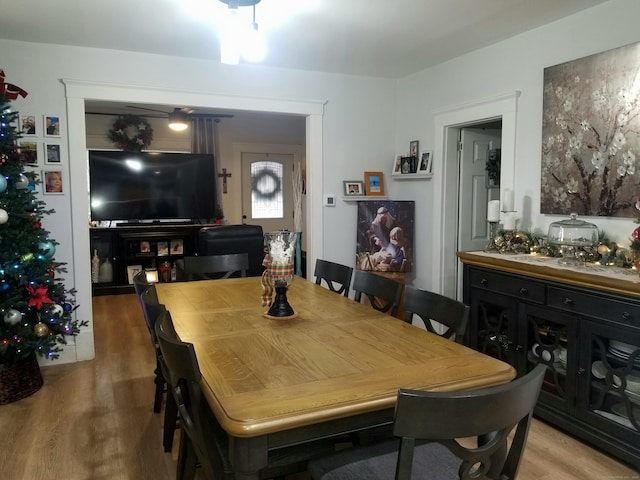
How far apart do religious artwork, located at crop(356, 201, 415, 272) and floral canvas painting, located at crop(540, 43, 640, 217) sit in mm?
1458

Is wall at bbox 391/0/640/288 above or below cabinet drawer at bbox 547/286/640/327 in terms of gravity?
above

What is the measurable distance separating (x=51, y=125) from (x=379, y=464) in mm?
3449

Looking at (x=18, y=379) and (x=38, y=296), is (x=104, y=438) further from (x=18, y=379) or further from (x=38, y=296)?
(x=38, y=296)

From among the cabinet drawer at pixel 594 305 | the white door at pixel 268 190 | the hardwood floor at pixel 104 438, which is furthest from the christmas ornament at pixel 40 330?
the white door at pixel 268 190

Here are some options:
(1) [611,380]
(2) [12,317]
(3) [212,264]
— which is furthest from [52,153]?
(1) [611,380]

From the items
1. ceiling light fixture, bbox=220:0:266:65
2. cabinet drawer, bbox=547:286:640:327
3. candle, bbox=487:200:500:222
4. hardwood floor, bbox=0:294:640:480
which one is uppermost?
ceiling light fixture, bbox=220:0:266:65

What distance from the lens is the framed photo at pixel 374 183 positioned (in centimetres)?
475

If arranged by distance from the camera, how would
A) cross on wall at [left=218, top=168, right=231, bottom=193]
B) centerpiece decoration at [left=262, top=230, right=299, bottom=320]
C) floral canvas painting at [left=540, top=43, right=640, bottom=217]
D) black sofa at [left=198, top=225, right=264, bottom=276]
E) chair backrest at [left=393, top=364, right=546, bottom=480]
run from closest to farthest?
chair backrest at [left=393, top=364, right=546, bottom=480] → centerpiece decoration at [left=262, top=230, right=299, bottom=320] → floral canvas painting at [left=540, top=43, right=640, bottom=217] → black sofa at [left=198, top=225, right=264, bottom=276] → cross on wall at [left=218, top=168, right=231, bottom=193]

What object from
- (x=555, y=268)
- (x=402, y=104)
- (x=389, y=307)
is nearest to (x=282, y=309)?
(x=389, y=307)

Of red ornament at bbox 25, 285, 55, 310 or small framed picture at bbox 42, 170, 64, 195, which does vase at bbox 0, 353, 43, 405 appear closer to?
red ornament at bbox 25, 285, 55, 310

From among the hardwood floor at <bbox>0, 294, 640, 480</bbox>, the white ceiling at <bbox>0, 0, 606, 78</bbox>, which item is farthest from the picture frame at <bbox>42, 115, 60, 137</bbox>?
the hardwood floor at <bbox>0, 294, 640, 480</bbox>

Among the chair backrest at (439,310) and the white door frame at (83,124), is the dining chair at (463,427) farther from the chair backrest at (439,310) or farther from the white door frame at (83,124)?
the white door frame at (83,124)

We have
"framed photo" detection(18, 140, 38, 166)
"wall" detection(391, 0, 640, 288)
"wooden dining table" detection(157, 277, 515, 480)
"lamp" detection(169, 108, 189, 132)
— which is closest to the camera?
"wooden dining table" detection(157, 277, 515, 480)

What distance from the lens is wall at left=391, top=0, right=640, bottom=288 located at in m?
2.84
